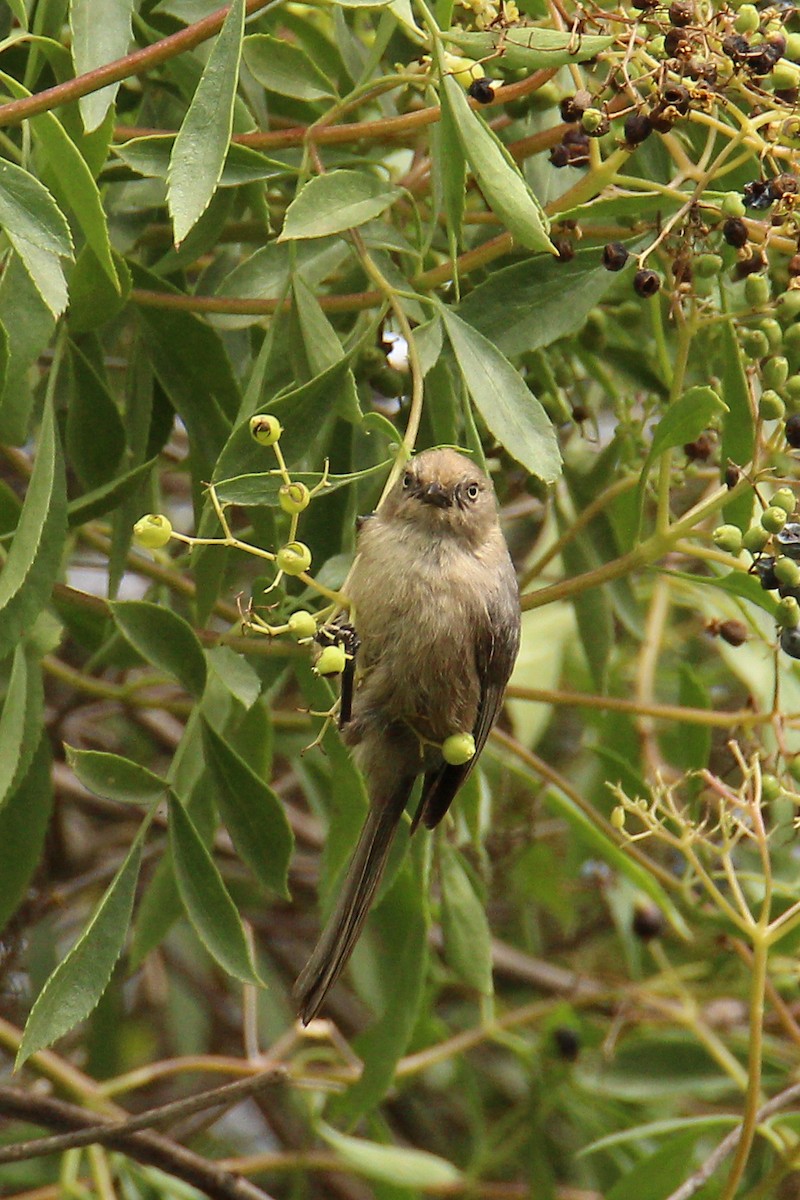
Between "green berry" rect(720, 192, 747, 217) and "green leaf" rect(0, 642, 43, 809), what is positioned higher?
"green berry" rect(720, 192, 747, 217)

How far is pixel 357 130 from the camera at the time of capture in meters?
1.94

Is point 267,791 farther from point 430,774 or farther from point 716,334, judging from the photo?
point 716,334

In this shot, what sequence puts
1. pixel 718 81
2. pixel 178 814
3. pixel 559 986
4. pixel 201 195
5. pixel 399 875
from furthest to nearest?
pixel 559 986 < pixel 399 875 < pixel 178 814 < pixel 718 81 < pixel 201 195

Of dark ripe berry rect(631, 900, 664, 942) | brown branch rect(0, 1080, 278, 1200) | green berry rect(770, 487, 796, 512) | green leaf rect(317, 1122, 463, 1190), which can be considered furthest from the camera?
dark ripe berry rect(631, 900, 664, 942)

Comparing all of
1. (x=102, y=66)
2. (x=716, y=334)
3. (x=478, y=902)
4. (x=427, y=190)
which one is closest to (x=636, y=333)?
(x=716, y=334)

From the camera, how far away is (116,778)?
1.89 metres

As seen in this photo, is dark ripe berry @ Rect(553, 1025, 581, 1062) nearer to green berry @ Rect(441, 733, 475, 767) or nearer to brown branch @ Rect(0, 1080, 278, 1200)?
brown branch @ Rect(0, 1080, 278, 1200)

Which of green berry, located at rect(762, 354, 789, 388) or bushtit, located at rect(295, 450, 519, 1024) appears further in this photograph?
→ bushtit, located at rect(295, 450, 519, 1024)

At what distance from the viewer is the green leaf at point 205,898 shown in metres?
1.89

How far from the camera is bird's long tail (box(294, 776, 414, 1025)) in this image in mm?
2160

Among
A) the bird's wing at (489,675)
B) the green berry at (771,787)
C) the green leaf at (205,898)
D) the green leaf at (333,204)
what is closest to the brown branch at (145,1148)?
the green leaf at (205,898)

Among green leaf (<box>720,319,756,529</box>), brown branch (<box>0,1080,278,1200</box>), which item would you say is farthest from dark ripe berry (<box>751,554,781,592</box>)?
brown branch (<box>0,1080,278,1200</box>)

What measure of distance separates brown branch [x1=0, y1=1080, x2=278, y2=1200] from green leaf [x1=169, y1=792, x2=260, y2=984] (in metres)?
0.55

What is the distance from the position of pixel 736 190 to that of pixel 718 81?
37 centimetres
